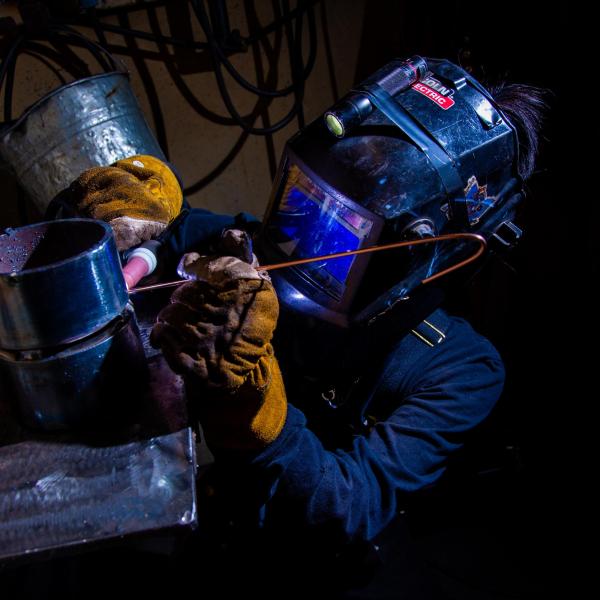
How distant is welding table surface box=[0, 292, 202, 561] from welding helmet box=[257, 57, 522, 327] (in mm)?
770

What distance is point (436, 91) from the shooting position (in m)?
1.54

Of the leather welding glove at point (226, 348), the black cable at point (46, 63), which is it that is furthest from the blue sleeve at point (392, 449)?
the black cable at point (46, 63)

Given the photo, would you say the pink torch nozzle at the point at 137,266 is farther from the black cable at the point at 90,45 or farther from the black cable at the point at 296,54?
the black cable at the point at 296,54

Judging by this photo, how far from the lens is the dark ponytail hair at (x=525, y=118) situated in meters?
1.71

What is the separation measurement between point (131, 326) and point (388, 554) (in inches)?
53.1

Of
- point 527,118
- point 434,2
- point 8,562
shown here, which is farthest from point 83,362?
point 434,2

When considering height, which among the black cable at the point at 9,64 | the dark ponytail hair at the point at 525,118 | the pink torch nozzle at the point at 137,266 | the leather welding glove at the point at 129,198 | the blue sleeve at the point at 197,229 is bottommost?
the blue sleeve at the point at 197,229

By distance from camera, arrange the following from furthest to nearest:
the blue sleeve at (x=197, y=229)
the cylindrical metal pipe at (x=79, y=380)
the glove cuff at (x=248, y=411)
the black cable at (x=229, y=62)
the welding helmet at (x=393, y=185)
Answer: the black cable at (x=229, y=62), the blue sleeve at (x=197, y=229), the welding helmet at (x=393, y=185), the glove cuff at (x=248, y=411), the cylindrical metal pipe at (x=79, y=380)

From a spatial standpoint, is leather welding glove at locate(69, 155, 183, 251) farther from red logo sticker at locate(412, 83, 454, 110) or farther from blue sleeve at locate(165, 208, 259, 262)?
red logo sticker at locate(412, 83, 454, 110)

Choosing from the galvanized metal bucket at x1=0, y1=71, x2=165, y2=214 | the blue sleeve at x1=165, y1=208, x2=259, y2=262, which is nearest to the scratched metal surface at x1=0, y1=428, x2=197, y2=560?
the blue sleeve at x1=165, y1=208, x2=259, y2=262

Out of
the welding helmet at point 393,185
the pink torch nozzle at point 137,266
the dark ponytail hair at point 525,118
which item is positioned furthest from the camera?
the dark ponytail hair at point 525,118

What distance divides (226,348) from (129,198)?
1063mm

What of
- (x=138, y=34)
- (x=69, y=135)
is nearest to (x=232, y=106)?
(x=138, y=34)

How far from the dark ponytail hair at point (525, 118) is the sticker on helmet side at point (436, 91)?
273 mm
